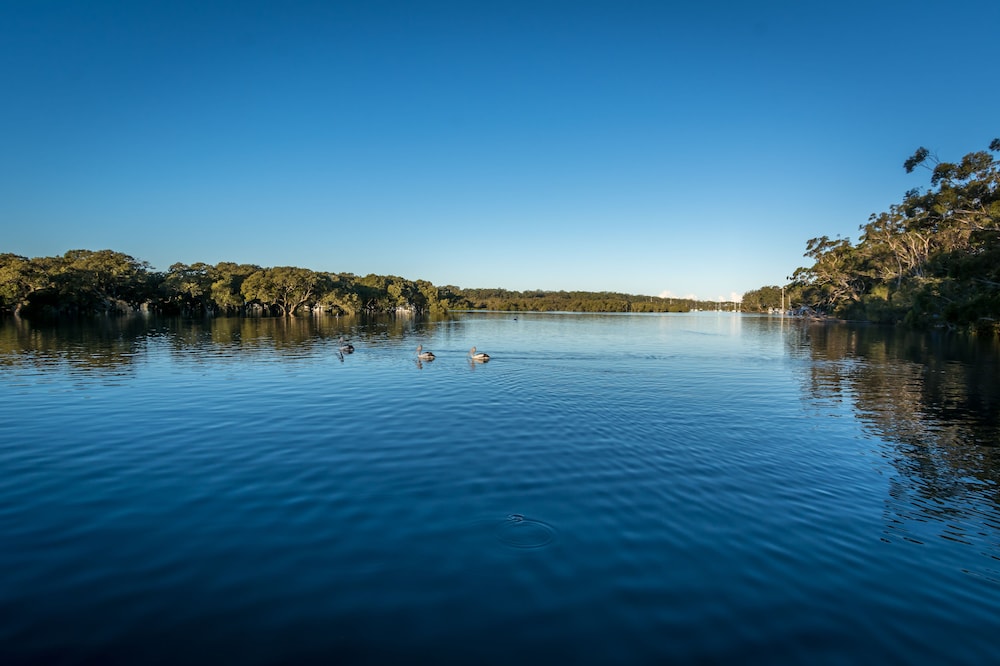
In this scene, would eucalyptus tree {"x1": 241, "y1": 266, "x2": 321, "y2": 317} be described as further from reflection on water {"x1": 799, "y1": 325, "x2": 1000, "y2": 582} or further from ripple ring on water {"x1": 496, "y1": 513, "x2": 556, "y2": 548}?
ripple ring on water {"x1": 496, "y1": 513, "x2": 556, "y2": 548}

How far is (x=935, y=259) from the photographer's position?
198 feet

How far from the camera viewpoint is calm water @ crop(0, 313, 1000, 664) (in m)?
5.75

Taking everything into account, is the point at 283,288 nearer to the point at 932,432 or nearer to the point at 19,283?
the point at 19,283

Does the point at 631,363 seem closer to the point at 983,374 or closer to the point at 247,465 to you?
the point at 983,374

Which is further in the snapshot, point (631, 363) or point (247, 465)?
point (631, 363)

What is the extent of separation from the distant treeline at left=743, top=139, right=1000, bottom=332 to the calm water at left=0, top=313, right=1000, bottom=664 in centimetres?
3376

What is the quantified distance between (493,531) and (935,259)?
73.8 meters

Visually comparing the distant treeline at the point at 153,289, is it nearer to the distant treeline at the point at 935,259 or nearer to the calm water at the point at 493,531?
the calm water at the point at 493,531

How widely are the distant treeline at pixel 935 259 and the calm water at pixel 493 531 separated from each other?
111ft

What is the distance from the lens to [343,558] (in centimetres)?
742

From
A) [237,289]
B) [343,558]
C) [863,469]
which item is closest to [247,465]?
[343,558]

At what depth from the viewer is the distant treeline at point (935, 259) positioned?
43.4 metres

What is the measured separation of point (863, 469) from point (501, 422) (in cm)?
943

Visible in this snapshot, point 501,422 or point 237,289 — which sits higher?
point 237,289
